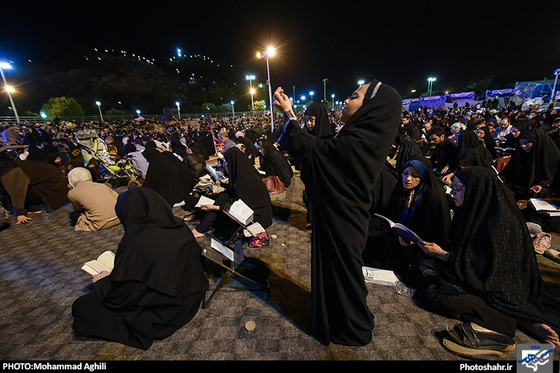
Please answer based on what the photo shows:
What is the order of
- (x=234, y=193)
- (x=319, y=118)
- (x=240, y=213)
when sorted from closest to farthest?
1. (x=240, y=213)
2. (x=319, y=118)
3. (x=234, y=193)

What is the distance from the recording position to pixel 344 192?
5.83 ft

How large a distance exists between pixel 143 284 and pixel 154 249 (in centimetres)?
34

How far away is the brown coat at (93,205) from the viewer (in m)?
4.91

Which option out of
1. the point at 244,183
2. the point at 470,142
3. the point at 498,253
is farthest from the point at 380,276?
the point at 470,142

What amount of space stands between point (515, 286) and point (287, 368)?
2339 mm

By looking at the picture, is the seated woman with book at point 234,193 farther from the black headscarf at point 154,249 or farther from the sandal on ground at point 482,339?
the sandal on ground at point 482,339

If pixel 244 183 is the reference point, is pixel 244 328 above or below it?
below

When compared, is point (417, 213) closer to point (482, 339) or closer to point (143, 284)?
point (482, 339)

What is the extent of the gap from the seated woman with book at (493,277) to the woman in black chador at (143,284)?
107 inches

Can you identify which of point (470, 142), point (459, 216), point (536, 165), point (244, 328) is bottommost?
point (244, 328)

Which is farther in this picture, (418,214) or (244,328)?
(418,214)

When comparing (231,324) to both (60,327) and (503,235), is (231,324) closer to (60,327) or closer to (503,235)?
(60,327)

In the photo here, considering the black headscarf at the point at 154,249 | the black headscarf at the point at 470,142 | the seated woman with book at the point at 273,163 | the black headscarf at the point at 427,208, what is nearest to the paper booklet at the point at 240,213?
the black headscarf at the point at 154,249

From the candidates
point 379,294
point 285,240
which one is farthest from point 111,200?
point 379,294
